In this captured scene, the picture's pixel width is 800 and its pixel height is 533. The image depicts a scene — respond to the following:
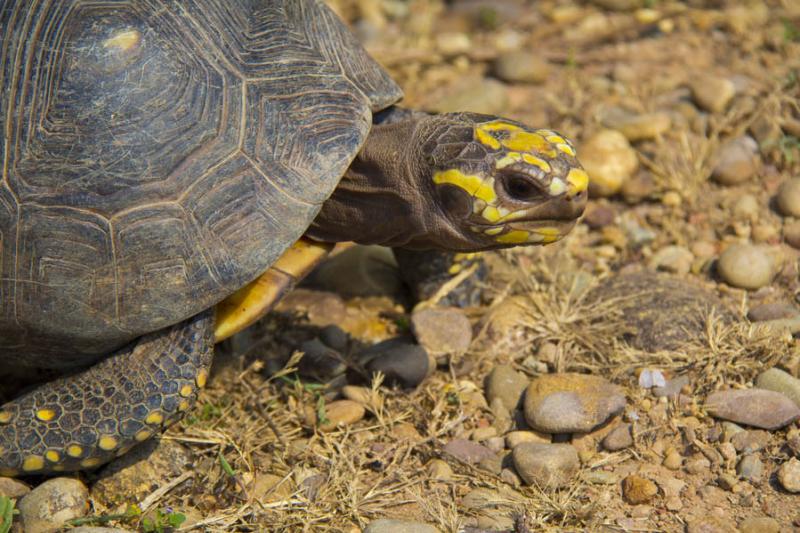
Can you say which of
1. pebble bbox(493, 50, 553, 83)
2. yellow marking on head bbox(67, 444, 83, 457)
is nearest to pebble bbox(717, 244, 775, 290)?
pebble bbox(493, 50, 553, 83)

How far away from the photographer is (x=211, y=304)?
3488 mm

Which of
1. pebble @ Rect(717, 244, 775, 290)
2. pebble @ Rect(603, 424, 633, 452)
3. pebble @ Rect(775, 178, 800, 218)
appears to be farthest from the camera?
pebble @ Rect(775, 178, 800, 218)

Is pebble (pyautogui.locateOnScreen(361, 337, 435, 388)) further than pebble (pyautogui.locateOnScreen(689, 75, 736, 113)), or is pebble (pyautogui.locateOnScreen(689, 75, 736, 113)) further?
pebble (pyautogui.locateOnScreen(689, 75, 736, 113))

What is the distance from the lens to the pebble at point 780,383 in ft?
12.3

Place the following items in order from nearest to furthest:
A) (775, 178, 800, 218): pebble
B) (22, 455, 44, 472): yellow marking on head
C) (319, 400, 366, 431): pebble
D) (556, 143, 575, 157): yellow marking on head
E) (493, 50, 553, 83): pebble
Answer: (556, 143, 575, 157): yellow marking on head < (22, 455, 44, 472): yellow marking on head < (319, 400, 366, 431): pebble < (775, 178, 800, 218): pebble < (493, 50, 553, 83): pebble

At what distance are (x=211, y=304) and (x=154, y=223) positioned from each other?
38cm

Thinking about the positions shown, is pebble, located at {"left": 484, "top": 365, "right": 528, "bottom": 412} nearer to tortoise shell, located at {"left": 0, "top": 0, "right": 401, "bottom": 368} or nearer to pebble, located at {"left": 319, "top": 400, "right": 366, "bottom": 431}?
pebble, located at {"left": 319, "top": 400, "right": 366, "bottom": 431}

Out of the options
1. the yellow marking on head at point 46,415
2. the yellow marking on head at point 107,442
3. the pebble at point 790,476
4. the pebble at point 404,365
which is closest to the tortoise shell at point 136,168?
the yellow marking on head at point 46,415

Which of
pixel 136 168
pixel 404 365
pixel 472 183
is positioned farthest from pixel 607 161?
pixel 136 168

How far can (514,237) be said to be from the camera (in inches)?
141

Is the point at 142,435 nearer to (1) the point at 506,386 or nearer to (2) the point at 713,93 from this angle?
(1) the point at 506,386

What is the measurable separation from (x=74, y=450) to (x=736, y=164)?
401cm

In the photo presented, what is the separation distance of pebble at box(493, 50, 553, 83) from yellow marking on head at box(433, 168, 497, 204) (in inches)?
125

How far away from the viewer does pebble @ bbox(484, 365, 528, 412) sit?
4070mm
